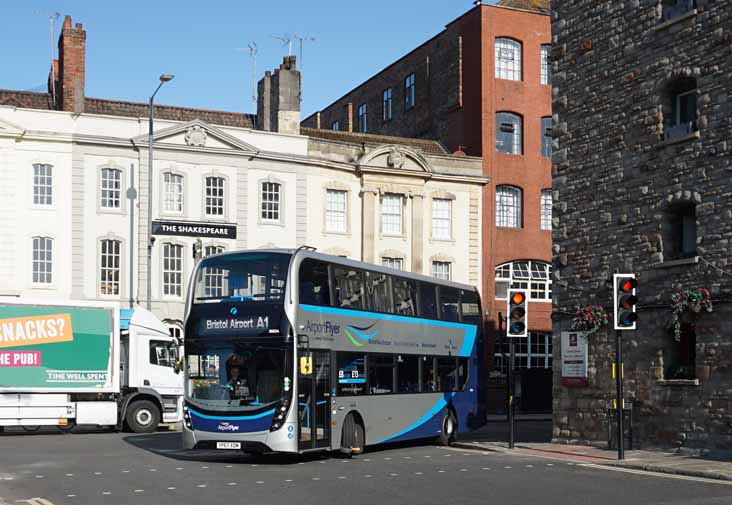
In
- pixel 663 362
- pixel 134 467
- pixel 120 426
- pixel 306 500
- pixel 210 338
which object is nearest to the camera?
pixel 306 500

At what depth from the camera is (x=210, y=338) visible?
21.3 metres

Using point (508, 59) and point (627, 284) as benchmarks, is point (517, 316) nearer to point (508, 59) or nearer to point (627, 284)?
point (627, 284)

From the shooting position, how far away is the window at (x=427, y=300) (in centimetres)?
2555

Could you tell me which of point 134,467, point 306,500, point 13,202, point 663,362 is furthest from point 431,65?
point 306,500

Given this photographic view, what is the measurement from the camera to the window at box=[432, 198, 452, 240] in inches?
1887

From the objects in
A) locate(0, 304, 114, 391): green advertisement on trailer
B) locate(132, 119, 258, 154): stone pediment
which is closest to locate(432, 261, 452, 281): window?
locate(132, 119, 258, 154): stone pediment

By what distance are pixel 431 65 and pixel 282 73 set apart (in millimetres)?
9176

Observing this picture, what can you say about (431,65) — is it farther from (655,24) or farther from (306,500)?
(306,500)

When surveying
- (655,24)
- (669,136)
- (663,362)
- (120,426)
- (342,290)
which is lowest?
(120,426)

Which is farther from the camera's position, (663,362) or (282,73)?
(282,73)

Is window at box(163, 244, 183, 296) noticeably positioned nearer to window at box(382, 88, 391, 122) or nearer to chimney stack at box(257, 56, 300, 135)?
chimney stack at box(257, 56, 300, 135)

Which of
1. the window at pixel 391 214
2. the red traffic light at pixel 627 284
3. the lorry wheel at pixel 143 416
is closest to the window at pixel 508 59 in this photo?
the window at pixel 391 214

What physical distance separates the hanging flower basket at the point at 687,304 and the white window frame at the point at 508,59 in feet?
89.0

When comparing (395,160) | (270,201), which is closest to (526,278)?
(395,160)
